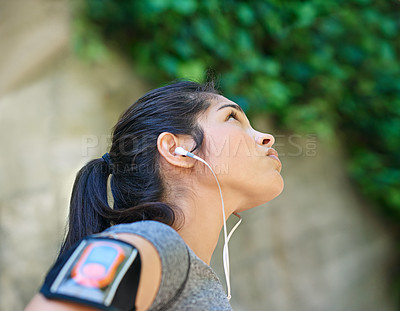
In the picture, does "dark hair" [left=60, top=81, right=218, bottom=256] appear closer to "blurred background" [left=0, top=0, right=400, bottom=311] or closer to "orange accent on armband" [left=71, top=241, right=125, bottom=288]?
"orange accent on armband" [left=71, top=241, right=125, bottom=288]

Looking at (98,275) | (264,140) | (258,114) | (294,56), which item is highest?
(294,56)

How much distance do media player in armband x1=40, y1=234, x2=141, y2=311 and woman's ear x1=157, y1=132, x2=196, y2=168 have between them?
1.95 ft

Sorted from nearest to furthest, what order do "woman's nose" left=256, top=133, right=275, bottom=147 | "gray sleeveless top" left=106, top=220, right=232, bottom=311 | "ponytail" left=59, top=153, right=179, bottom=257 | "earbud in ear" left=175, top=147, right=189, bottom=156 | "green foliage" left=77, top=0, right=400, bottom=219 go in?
"gray sleeveless top" left=106, top=220, right=232, bottom=311 < "ponytail" left=59, top=153, right=179, bottom=257 < "earbud in ear" left=175, top=147, right=189, bottom=156 < "woman's nose" left=256, top=133, right=275, bottom=147 < "green foliage" left=77, top=0, right=400, bottom=219

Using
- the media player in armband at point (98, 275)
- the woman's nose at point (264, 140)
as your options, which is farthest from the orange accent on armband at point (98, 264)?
the woman's nose at point (264, 140)

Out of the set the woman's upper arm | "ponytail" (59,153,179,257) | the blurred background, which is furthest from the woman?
the blurred background

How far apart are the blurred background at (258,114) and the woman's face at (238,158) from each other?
92 centimetres

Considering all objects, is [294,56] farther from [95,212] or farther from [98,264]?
[98,264]

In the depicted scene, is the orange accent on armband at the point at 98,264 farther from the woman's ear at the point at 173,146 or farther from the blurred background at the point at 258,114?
the blurred background at the point at 258,114

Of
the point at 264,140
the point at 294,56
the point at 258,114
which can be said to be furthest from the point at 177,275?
the point at 294,56

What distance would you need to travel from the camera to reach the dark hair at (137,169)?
1.48 metres

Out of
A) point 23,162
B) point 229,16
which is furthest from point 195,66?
point 23,162

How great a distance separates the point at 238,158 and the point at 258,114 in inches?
77.3

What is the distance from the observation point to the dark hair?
4.86 ft

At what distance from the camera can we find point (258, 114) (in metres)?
3.51
